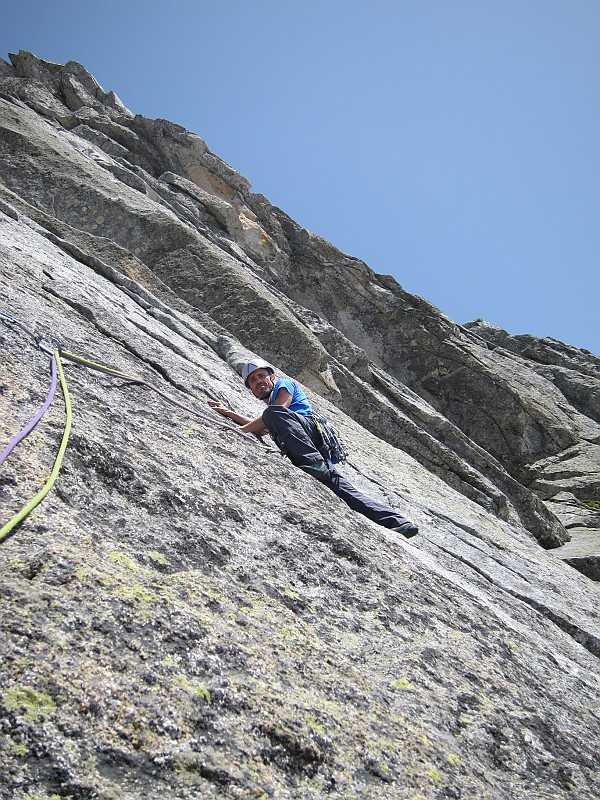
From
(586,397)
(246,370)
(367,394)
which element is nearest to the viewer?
(246,370)

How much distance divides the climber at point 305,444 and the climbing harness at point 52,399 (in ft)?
1.11

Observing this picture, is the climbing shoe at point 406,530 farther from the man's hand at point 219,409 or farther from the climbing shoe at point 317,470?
the man's hand at point 219,409

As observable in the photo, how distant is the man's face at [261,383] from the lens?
8969 mm

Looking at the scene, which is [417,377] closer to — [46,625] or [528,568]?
[528,568]

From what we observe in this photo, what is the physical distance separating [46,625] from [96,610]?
0.30 metres

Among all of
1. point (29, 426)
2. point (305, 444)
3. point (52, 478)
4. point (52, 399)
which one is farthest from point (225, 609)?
point (305, 444)

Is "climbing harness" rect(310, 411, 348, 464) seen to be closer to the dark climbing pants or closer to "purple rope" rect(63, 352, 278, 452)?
the dark climbing pants

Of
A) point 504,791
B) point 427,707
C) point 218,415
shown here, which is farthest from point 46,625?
point 218,415

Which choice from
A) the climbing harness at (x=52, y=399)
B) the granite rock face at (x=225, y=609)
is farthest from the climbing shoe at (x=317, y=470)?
the climbing harness at (x=52, y=399)

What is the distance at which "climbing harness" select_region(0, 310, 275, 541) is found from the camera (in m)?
3.83

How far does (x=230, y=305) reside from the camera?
51.4 feet

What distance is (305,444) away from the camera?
24.5 ft

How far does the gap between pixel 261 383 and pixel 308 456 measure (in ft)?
6.73

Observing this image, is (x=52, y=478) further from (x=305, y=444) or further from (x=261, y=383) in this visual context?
(x=261, y=383)
